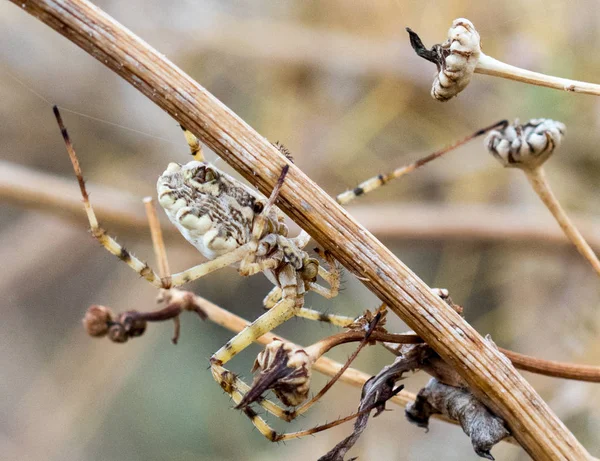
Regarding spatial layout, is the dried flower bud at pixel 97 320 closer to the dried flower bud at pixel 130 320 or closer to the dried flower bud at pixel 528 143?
the dried flower bud at pixel 130 320

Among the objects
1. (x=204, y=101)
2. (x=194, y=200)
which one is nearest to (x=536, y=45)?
(x=194, y=200)

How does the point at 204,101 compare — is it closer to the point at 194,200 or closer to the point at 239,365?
the point at 194,200

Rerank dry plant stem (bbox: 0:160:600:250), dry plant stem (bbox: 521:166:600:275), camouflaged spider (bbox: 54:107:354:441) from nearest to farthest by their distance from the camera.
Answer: dry plant stem (bbox: 521:166:600:275) → camouflaged spider (bbox: 54:107:354:441) → dry plant stem (bbox: 0:160:600:250)

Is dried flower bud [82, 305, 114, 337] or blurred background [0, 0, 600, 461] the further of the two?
blurred background [0, 0, 600, 461]

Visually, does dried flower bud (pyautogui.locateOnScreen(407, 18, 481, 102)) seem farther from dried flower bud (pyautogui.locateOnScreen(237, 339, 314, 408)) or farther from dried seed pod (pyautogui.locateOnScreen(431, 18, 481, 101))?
dried flower bud (pyautogui.locateOnScreen(237, 339, 314, 408))

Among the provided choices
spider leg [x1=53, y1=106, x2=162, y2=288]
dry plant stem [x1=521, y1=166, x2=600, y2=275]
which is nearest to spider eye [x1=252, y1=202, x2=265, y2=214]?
spider leg [x1=53, y1=106, x2=162, y2=288]

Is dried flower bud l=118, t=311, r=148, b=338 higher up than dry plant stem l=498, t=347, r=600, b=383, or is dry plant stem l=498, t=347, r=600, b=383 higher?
dry plant stem l=498, t=347, r=600, b=383
